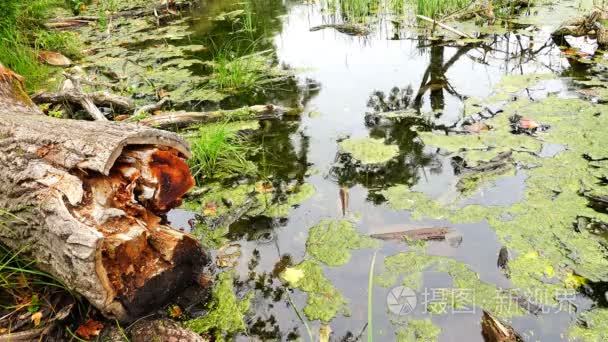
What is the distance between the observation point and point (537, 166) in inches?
101

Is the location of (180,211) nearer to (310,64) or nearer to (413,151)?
(413,151)

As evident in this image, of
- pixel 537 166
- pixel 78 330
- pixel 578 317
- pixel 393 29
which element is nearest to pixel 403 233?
pixel 578 317

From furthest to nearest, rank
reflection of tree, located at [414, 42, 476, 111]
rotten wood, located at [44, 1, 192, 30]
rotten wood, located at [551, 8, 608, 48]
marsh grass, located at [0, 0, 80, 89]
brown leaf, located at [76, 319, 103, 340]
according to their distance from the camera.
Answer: rotten wood, located at [44, 1, 192, 30]
rotten wood, located at [551, 8, 608, 48]
marsh grass, located at [0, 0, 80, 89]
reflection of tree, located at [414, 42, 476, 111]
brown leaf, located at [76, 319, 103, 340]

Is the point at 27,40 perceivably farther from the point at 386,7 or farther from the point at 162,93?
the point at 386,7

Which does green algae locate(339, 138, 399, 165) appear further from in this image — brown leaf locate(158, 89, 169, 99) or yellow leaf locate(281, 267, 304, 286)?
brown leaf locate(158, 89, 169, 99)

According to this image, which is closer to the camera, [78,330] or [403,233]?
A: [78,330]

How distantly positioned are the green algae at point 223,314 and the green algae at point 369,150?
123 cm

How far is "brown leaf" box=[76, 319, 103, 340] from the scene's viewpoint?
1741 mm

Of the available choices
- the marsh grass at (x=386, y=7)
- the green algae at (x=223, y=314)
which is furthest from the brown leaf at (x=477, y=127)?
the marsh grass at (x=386, y=7)

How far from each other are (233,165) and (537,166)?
1.80 m

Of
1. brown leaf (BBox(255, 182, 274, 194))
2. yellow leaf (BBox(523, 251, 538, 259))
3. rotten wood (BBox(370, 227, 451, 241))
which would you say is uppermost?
brown leaf (BBox(255, 182, 274, 194))

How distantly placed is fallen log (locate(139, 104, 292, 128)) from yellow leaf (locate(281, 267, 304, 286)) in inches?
62.8

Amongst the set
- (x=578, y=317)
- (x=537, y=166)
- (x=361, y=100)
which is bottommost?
(x=578, y=317)

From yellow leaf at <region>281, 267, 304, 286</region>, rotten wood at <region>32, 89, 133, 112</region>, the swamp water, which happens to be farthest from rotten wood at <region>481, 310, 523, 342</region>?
rotten wood at <region>32, 89, 133, 112</region>
